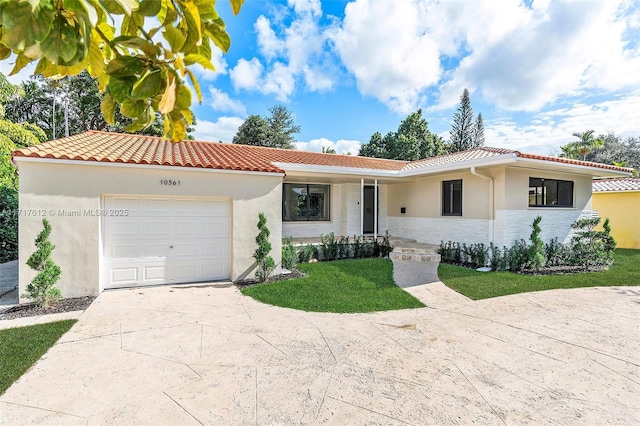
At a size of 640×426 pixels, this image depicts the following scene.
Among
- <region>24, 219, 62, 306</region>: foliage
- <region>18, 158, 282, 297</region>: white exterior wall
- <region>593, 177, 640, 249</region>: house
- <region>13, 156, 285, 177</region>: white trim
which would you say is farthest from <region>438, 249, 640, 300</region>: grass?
<region>24, 219, 62, 306</region>: foliage

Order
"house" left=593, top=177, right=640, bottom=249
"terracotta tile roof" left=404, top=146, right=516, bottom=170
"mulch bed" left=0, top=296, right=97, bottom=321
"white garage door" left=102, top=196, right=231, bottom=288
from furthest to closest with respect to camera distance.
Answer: "house" left=593, top=177, right=640, bottom=249 → "terracotta tile roof" left=404, top=146, right=516, bottom=170 → "white garage door" left=102, top=196, right=231, bottom=288 → "mulch bed" left=0, top=296, right=97, bottom=321

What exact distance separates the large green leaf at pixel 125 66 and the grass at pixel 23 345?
15.8 ft

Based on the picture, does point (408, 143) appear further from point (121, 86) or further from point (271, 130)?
point (121, 86)

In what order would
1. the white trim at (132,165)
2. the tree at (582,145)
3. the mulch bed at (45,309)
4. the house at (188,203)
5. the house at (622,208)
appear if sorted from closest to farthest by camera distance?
the mulch bed at (45,309) → the white trim at (132,165) → the house at (188,203) → the house at (622,208) → the tree at (582,145)

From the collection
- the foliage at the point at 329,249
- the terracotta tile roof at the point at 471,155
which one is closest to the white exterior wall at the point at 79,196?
the foliage at the point at 329,249

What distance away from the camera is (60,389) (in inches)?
144

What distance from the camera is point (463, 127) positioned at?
3669 centimetres

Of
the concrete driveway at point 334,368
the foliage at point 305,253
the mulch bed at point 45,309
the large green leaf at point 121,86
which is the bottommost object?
the concrete driveway at point 334,368

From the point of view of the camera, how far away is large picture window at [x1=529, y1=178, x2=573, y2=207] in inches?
457

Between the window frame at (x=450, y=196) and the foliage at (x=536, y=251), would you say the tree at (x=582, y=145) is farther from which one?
the foliage at (x=536, y=251)

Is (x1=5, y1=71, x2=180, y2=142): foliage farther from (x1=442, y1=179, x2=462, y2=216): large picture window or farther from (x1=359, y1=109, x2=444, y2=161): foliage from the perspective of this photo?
(x1=442, y1=179, x2=462, y2=216): large picture window

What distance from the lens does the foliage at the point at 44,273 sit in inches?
253

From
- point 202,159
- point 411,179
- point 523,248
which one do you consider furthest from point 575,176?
point 202,159

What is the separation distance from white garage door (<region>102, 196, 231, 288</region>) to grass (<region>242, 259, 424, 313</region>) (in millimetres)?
1736
